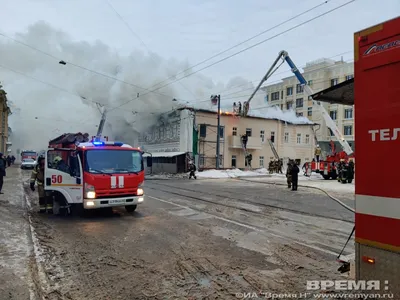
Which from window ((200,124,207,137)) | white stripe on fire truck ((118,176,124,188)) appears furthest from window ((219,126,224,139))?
white stripe on fire truck ((118,176,124,188))

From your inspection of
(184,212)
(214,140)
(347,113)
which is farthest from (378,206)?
(347,113)

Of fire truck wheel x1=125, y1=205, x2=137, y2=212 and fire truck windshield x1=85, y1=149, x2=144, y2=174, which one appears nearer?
fire truck windshield x1=85, y1=149, x2=144, y2=174

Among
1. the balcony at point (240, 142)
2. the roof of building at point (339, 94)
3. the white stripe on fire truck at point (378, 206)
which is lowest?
the white stripe on fire truck at point (378, 206)

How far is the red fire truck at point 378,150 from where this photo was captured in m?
2.98

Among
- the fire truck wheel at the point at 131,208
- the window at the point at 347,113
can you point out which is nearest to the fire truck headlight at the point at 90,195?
the fire truck wheel at the point at 131,208

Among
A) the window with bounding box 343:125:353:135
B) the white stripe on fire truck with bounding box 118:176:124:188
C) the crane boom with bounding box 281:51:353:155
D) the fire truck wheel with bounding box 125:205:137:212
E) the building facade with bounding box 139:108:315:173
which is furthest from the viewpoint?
the window with bounding box 343:125:353:135

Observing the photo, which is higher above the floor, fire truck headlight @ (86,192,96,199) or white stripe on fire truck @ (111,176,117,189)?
white stripe on fire truck @ (111,176,117,189)

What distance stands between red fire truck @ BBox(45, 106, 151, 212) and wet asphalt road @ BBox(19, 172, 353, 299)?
0.57 meters

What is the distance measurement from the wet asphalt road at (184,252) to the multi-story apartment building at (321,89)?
47.1 meters

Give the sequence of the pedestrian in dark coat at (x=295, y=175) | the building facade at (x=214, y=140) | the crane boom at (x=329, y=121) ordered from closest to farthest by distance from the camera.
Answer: the pedestrian in dark coat at (x=295, y=175) < the crane boom at (x=329, y=121) < the building facade at (x=214, y=140)

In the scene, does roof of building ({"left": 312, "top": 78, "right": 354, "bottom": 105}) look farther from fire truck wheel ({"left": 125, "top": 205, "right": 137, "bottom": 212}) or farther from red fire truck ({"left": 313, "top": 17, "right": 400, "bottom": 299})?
fire truck wheel ({"left": 125, "top": 205, "right": 137, "bottom": 212})

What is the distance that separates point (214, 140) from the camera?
1512 inches

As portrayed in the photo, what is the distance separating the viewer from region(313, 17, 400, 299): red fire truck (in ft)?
9.78

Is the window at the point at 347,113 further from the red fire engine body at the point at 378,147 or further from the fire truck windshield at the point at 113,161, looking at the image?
the red fire engine body at the point at 378,147
